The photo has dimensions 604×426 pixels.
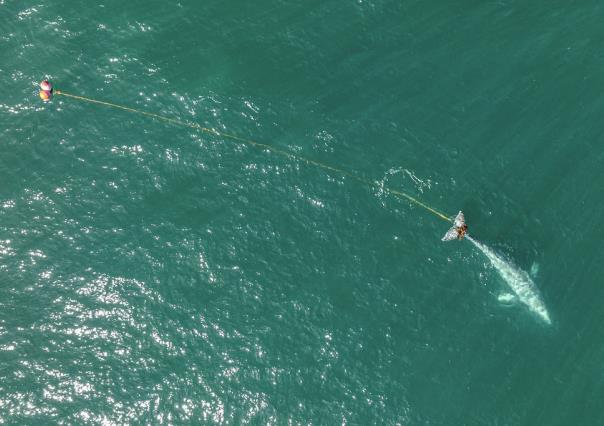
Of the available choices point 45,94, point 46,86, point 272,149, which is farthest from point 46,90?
point 272,149

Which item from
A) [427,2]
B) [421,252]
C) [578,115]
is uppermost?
[427,2]

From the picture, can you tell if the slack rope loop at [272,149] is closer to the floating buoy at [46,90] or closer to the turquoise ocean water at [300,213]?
the turquoise ocean water at [300,213]

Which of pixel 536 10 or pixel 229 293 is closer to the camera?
pixel 229 293

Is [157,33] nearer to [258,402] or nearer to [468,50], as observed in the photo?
[468,50]

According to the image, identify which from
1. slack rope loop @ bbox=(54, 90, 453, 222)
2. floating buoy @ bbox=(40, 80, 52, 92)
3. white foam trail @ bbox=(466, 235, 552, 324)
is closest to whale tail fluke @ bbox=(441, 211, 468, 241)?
slack rope loop @ bbox=(54, 90, 453, 222)

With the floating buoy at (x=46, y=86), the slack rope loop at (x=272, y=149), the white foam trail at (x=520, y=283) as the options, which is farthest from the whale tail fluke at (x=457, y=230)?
the floating buoy at (x=46, y=86)

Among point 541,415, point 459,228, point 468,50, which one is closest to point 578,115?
point 468,50

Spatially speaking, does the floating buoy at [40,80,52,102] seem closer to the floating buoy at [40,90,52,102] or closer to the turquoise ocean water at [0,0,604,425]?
the floating buoy at [40,90,52,102]
